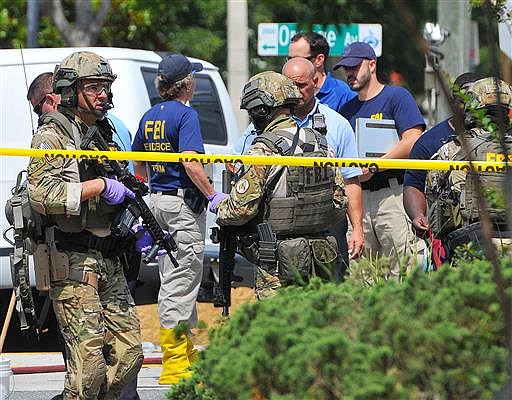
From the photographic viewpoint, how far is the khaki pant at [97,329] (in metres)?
5.41

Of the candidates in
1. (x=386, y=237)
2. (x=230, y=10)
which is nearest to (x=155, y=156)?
(x=386, y=237)

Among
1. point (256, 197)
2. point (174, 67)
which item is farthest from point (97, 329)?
point (174, 67)

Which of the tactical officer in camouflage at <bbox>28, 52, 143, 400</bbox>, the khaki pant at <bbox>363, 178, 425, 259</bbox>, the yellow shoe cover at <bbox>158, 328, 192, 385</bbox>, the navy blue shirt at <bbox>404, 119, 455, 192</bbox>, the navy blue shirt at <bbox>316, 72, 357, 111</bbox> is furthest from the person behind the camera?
the navy blue shirt at <bbox>316, 72, 357, 111</bbox>

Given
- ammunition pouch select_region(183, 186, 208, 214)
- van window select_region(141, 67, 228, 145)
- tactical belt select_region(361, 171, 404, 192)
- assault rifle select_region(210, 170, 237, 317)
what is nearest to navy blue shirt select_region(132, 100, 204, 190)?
ammunition pouch select_region(183, 186, 208, 214)

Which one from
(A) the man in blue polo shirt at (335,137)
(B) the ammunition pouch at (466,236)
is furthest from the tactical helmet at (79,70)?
(B) the ammunition pouch at (466,236)

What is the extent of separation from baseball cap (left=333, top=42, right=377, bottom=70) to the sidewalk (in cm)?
234

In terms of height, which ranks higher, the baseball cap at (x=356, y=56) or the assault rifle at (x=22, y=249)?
the baseball cap at (x=356, y=56)

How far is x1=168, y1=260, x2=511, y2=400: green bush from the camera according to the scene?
3.12 metres

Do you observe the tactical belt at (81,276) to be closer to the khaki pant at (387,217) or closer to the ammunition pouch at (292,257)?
the ammunition pouch at (292,257)

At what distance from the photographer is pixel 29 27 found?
614 inches

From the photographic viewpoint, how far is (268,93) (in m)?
5.83

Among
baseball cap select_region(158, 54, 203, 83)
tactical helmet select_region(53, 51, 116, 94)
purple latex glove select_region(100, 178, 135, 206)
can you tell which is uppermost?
baseball cap select_region(158, 54, 203, 83)

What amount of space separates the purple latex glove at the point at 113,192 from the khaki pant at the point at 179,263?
1.91 meters

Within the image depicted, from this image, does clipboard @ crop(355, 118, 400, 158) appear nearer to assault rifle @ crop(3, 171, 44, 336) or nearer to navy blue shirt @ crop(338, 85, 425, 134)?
navy blue shirt @ crop(338, 85, 425, 134)
